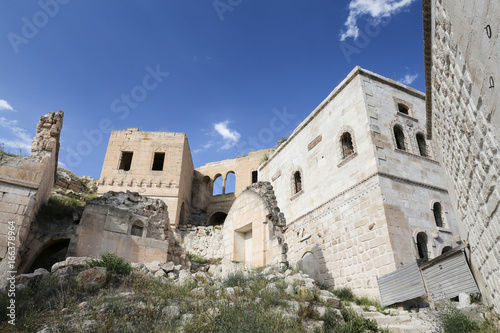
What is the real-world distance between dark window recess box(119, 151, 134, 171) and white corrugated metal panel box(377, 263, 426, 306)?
17.6m

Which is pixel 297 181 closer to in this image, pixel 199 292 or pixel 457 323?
pixel 199 292

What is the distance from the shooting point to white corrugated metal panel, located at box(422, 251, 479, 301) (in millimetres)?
5930

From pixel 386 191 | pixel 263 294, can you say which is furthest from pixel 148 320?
pixel 386 191

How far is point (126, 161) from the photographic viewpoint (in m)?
21.7

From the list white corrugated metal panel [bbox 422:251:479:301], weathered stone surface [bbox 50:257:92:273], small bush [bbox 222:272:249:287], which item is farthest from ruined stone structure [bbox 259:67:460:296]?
weathered stone surface [bbox 50:257:92:273]

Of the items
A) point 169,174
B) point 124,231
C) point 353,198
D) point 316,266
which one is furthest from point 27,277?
point 169,174

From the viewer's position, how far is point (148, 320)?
14.7ft

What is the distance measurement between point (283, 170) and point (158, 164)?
36.5ft

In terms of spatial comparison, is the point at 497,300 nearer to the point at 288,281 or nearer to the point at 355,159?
the point at 288,281

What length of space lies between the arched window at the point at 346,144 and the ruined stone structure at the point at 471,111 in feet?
19.7

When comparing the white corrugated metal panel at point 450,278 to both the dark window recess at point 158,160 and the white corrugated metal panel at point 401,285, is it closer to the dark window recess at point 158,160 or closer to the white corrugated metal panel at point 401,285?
the white corrugated metal panel at point 401,285

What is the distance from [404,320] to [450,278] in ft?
4.14

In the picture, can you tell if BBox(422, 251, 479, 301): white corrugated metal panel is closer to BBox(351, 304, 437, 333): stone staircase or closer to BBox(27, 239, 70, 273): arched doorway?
BBox(351, 304, 437, 333): stone staircase

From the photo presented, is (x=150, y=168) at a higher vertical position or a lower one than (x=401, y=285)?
higher
